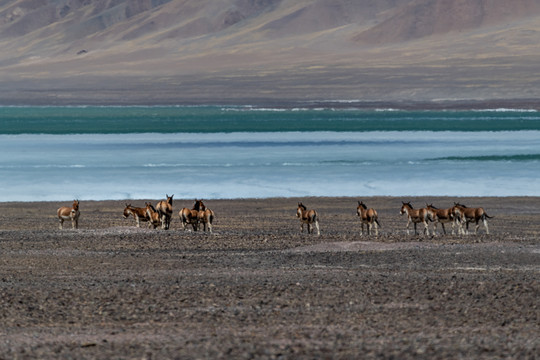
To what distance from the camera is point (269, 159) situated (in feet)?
167

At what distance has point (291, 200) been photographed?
34.0 metres

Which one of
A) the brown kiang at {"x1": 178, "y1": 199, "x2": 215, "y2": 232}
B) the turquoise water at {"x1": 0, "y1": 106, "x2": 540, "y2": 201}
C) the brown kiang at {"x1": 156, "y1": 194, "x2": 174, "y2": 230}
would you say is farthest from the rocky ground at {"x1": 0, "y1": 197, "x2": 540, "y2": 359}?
the turquoise water at {"x1": 0, "y1": 106, "x2": 540, "y2": 201}

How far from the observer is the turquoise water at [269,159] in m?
37.8

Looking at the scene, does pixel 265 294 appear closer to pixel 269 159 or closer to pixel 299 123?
pixel 269 159

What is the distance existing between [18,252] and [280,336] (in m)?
9.69

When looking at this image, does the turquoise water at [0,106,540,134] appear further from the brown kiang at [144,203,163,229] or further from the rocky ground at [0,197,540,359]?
the rocky ground at [0,197,540,359]

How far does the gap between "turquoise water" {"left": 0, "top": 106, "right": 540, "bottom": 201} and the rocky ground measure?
13.7 metres

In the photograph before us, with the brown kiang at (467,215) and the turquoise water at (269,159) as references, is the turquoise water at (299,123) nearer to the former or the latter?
the turquoise water at (269,159)

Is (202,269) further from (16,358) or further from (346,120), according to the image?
(346,120)

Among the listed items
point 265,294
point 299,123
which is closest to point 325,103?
point 299,123

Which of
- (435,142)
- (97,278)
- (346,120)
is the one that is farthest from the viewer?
(346,120)

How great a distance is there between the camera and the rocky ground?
10445 mm

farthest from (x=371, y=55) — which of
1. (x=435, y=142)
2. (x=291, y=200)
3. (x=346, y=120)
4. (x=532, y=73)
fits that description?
(x=291, y=200)

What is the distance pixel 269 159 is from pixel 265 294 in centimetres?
3737
